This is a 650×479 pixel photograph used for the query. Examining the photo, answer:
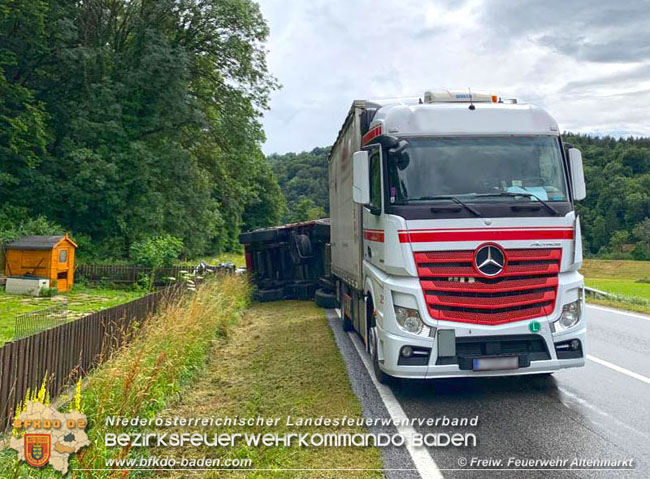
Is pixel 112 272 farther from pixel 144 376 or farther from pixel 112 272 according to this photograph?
pixel 144 376

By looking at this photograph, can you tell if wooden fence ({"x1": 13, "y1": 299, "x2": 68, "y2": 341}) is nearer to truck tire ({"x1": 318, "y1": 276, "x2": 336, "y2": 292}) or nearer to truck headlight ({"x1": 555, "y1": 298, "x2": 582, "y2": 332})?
truck tire ({"x1": 318, "y1": 276, "x2": 336, "y2": 292})

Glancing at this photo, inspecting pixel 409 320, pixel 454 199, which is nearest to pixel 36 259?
pixel 409 320

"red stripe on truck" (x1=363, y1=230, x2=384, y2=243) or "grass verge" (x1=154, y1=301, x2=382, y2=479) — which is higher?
"red stripe on truck" (x1=363, y1=230, x2=384, y2=243)

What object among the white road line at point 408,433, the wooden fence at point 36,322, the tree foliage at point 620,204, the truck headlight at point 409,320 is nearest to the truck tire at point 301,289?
the wooden fence at point 36,322

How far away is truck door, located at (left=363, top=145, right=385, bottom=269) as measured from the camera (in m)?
6.32

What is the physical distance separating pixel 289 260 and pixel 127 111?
1685cm

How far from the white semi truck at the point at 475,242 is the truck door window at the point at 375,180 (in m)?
0.05

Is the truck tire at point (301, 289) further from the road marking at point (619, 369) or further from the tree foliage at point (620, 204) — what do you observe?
the tree foliage at point (620, 204)

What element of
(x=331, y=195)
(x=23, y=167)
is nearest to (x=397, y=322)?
(x=331, y=195)

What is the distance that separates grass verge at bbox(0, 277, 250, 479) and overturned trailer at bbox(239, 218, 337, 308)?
5086mm

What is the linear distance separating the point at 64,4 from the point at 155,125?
732cm

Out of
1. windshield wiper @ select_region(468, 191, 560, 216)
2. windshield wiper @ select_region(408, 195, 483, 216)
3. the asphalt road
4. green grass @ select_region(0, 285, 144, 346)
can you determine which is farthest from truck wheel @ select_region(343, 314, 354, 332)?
green grass @ select_region(0, 285, 144, 346)

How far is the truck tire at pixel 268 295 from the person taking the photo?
53.1ft

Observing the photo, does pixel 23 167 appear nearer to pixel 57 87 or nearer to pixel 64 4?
pixel 57 87
